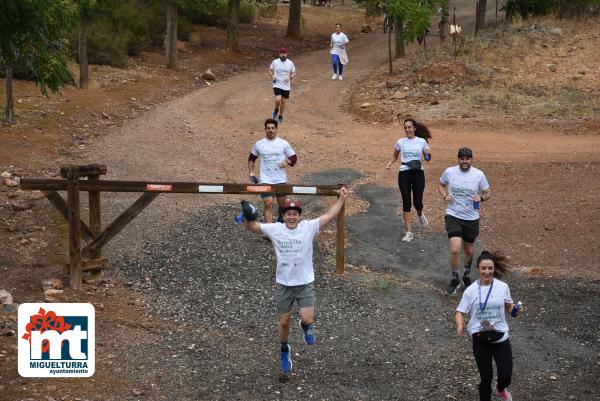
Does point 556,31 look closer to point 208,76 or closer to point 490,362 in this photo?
point 208,76

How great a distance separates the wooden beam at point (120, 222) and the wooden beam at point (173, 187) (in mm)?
242

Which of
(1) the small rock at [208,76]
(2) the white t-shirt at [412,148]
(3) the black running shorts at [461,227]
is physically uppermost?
(2) the white t-shirt at [412,148]

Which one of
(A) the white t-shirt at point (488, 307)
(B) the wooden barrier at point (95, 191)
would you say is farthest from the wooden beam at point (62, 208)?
(A) the white t-shirt at point (488, 307)

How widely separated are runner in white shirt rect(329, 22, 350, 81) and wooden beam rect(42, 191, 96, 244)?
651 inches

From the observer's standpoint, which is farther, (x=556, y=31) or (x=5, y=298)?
(x=556, y=31)

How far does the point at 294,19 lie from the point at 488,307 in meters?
32.5

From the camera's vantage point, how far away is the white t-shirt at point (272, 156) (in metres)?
13.5

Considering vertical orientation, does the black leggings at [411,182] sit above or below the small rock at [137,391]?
above

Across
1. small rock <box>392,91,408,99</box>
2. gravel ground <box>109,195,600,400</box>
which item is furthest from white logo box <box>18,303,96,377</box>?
small rock <box>392,91,408,99</box>

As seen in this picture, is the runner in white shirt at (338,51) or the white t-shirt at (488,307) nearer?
the white t-shirt at (488,307)

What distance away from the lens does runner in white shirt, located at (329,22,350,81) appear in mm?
27812

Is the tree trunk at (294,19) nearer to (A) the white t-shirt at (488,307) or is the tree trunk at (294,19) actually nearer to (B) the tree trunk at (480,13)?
(B) the tree trunk at (480,13)

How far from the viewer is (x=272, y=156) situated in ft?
44.3

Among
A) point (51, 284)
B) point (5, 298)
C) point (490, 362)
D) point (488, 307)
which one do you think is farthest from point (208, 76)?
point (490, 362)
